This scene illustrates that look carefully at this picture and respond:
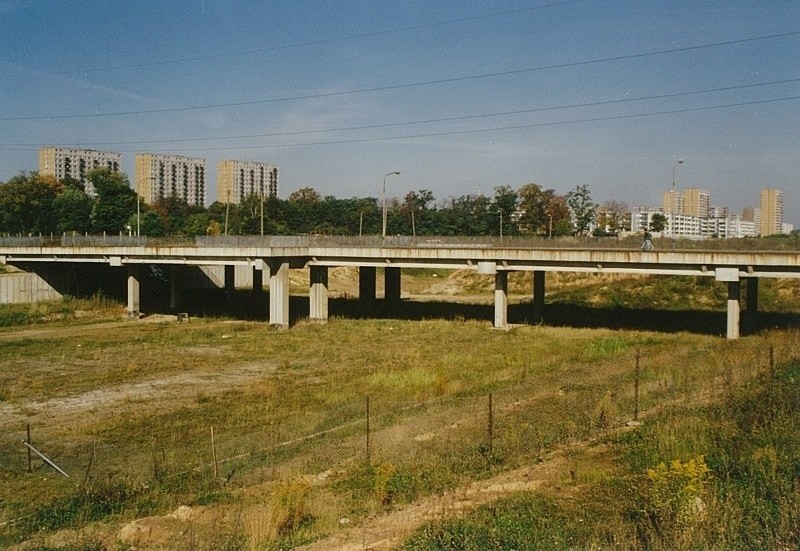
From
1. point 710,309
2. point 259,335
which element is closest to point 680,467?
point 259,335

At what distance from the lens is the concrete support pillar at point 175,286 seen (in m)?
61.9

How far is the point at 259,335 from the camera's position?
45.8 m

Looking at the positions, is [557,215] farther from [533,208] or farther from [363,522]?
[363,522]

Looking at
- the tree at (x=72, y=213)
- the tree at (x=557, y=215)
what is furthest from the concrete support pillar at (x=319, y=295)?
the tree at (x=557, y=215)

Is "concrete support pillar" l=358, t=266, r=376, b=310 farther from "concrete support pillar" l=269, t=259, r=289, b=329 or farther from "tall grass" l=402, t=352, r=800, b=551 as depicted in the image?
"tall grass" l=402, t=352, r=800, b=551

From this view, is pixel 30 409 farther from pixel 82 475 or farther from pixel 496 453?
pixel 496 453

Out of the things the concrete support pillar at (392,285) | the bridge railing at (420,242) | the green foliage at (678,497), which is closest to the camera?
the green foliage at (678,497)

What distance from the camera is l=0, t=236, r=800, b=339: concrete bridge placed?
38.7 m

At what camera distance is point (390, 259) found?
4912 centimetres

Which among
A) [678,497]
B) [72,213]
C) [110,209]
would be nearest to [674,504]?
[678,497]

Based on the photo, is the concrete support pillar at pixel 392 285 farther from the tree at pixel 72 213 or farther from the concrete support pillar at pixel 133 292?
the tree at pixel 72 213

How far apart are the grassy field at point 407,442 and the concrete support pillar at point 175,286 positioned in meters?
22.5

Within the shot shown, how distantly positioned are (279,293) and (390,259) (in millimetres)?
8267

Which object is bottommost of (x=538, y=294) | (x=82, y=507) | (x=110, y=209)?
(x=82, y=507)
